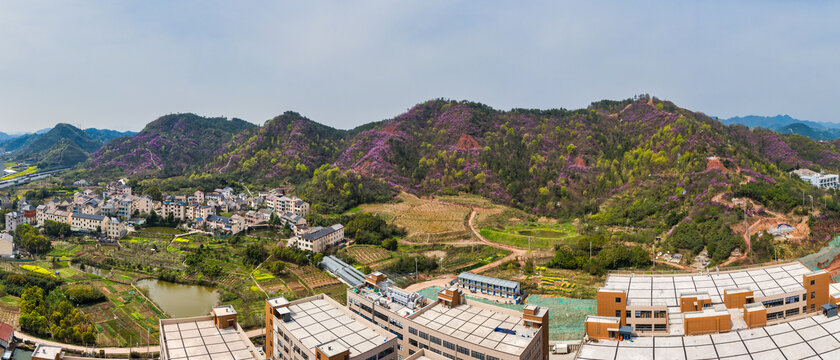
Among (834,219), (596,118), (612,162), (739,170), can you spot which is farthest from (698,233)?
(596,118)

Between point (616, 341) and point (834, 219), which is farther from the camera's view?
point (834, 219)

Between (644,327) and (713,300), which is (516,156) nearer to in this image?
(713,300)

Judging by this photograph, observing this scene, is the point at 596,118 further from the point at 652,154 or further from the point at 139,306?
the point at 139,306

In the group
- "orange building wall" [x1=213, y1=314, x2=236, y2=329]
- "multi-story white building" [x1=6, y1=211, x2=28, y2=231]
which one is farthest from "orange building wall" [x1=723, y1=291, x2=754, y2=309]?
"multi-story white building" [x1=6, y1=211, x2=28, y2=231]

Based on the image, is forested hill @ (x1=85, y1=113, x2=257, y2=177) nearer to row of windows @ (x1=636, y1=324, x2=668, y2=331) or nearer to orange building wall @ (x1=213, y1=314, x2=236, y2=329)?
orange building wall @ (x1=213, y1=314, x2=236, y2=329)

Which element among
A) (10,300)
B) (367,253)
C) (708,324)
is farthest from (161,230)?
(708,324)
